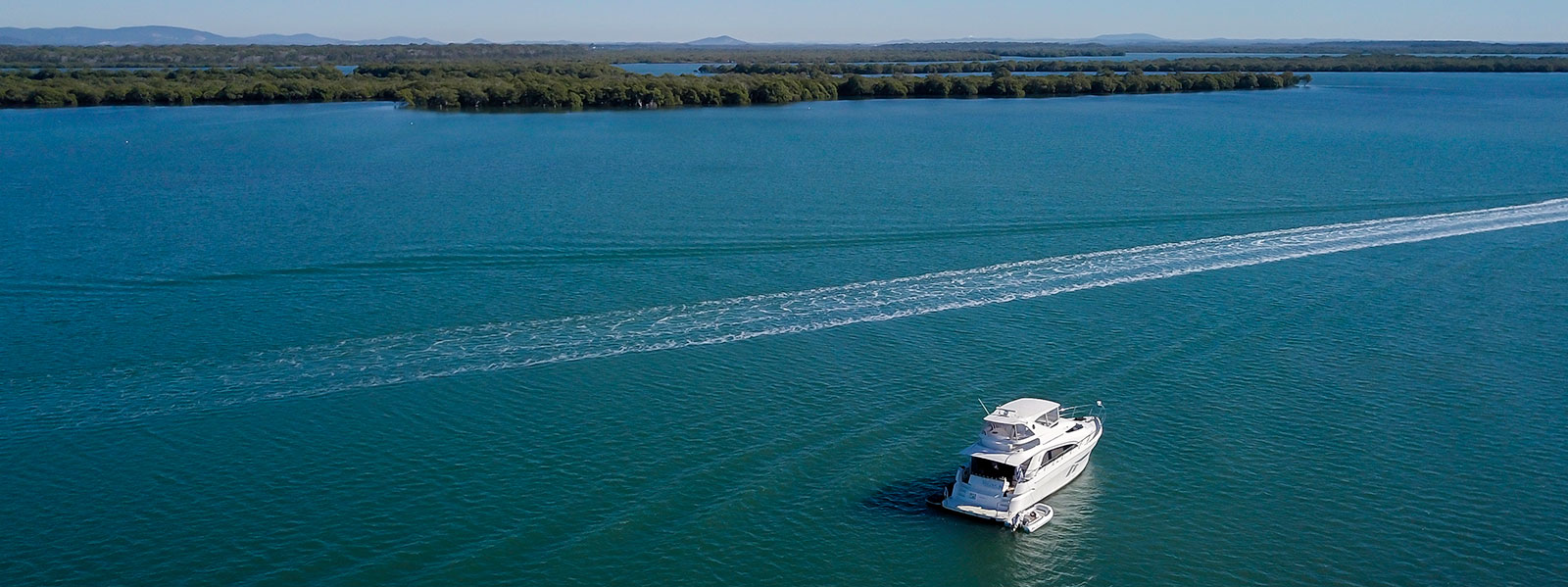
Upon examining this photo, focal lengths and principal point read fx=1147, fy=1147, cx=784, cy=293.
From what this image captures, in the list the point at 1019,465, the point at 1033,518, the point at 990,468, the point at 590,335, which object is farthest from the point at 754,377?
the point at 1033,518

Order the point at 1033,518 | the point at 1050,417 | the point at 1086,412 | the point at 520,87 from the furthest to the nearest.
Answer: the point at 520,87 → the point at 1086,412 → the point at 1050,417 → the point at 1033,518

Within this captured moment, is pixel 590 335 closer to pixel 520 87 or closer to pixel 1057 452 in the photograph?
pixel 1057 452

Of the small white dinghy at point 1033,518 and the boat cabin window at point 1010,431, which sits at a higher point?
the boat cabin window at point 1010,431

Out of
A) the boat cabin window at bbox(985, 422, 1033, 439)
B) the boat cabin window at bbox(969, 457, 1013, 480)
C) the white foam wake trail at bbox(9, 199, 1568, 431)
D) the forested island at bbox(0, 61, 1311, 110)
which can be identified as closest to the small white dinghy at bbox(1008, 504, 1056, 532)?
the boat cabin window at bbox(969, 457, 1013, 480)

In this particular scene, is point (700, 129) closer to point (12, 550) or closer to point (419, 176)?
point (419, 176)

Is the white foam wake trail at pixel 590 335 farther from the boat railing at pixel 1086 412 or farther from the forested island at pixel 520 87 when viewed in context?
the forested island at pixel 520 87

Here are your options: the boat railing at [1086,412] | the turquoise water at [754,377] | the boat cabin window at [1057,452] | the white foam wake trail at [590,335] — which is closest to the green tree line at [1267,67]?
the turquoise water at [754,377]
